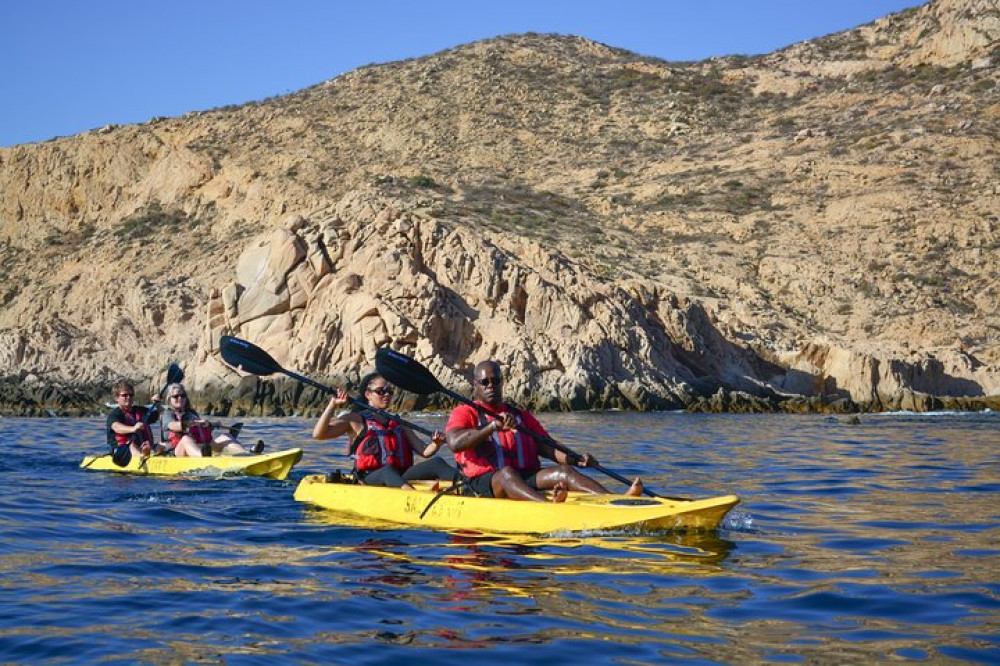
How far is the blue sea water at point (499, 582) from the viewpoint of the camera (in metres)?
5.33

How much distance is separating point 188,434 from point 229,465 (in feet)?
3.65

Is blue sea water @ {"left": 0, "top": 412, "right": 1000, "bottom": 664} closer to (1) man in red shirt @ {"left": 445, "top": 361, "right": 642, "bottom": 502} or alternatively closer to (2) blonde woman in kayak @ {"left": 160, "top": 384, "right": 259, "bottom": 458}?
(1) man in red shirt @ {"left": 445, "top": 361, "right": 642, "bottom": 502}

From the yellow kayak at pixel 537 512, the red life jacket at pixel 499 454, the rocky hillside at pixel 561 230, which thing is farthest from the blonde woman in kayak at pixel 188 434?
the rocky hillside at pixel 561 230

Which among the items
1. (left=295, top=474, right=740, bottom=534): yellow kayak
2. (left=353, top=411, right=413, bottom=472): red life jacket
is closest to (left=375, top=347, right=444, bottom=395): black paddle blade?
(left=353, top=411, right=413, bottom=472): red life jacket

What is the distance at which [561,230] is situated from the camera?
3966cm

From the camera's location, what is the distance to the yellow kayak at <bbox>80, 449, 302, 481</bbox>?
521 inches

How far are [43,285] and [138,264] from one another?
370cm

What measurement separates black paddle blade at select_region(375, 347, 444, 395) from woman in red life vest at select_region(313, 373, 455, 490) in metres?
0.09

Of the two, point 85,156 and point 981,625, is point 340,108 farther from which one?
point 981,625

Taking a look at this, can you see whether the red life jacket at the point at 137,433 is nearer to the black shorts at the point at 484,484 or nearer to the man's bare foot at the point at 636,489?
the black shorts at the point at 484,484

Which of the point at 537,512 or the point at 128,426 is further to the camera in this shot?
the point at 128,426

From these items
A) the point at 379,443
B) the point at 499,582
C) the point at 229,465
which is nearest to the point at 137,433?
the point at 229,465

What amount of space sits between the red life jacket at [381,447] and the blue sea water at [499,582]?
2.38 feet

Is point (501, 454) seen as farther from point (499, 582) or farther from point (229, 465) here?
point (229, 465)
